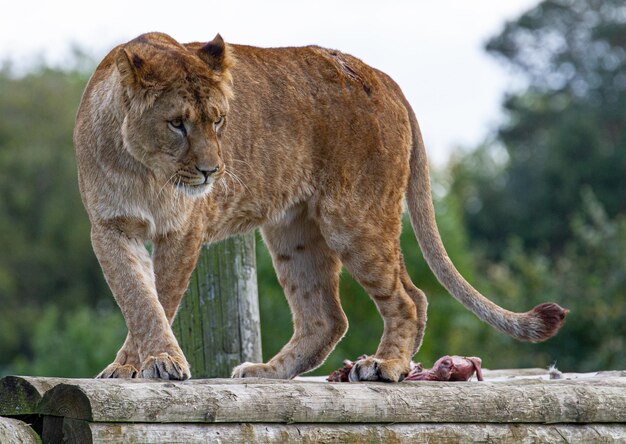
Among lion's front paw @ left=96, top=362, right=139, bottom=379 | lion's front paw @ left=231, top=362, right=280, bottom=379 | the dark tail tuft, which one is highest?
the dark tail tuft

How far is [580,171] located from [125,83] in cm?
3426

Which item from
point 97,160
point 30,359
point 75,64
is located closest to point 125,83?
point 97,160

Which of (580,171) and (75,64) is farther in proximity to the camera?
(75,64)

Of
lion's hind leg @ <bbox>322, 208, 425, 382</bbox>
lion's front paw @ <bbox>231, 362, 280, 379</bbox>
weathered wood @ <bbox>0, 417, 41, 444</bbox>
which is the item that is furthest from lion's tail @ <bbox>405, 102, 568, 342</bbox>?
weathered wood @ <bbox>0, 417, 41, 444</bbox>

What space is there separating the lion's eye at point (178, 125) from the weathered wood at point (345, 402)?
1356 millimetres

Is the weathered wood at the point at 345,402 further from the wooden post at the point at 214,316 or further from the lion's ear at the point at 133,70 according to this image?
the wooden post at the point at 214,316

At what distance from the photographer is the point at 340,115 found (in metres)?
7.23

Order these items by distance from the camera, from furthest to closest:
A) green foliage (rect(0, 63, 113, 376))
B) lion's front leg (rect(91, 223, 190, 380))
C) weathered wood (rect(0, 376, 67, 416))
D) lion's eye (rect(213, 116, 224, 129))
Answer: green foliage (rect(0, 63, 113, 376)) → lion's eye (rect(213, 116, 224, 129)) → lion's front leg (rect(91, 223, 190, 380)) → weathered wood (rect(0, 376, 67, 416))

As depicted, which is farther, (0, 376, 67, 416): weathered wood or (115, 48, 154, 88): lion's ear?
(115, 48, 154, 88): lion's ear

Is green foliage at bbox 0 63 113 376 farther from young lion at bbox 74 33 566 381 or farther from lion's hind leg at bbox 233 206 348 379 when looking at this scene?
young lion at bbox 74 33 566 381

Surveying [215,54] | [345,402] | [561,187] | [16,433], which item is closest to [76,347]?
[561,187]

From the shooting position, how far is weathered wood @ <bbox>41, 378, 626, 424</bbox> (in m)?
5.03

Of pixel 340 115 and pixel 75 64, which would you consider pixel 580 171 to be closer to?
pixel 75 64

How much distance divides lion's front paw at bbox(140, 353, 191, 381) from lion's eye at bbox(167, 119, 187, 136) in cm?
112
